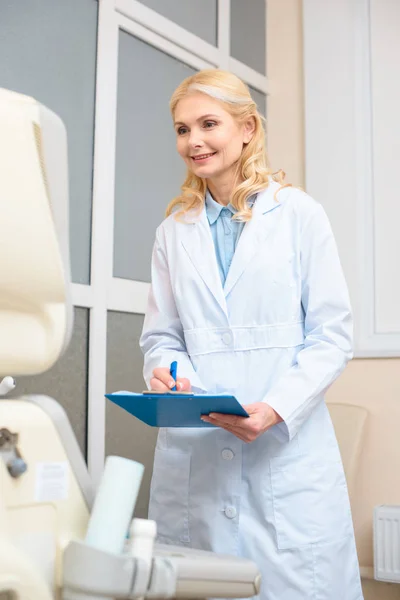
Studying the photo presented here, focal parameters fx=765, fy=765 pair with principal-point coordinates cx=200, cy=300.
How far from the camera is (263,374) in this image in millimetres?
1454

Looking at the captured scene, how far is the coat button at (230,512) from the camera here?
1398 millimetres

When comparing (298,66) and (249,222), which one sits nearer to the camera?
(249,222)

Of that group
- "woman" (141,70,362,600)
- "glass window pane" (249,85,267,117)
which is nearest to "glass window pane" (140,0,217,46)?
"glass window pane" (249,85,267,117)

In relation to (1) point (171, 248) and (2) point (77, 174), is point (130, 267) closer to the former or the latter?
(2) point (77, 174)

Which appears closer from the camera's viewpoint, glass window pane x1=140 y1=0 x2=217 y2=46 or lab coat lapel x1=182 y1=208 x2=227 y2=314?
lab coat lapel x1=182 y1=208 x2=227 y2=314

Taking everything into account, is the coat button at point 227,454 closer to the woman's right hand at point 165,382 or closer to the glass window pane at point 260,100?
the woman's right hand at point 165,382

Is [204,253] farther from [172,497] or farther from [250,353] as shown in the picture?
[172,497]

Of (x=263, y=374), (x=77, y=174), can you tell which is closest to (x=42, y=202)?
(x=263, y=374)

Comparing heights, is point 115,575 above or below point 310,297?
below

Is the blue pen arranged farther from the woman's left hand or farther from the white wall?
the white wall

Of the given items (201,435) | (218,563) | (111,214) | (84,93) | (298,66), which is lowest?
(218,563)

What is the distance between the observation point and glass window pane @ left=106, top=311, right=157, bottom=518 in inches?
89.2

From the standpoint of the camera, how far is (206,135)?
1527 mm

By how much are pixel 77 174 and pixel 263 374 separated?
40.4 inches
